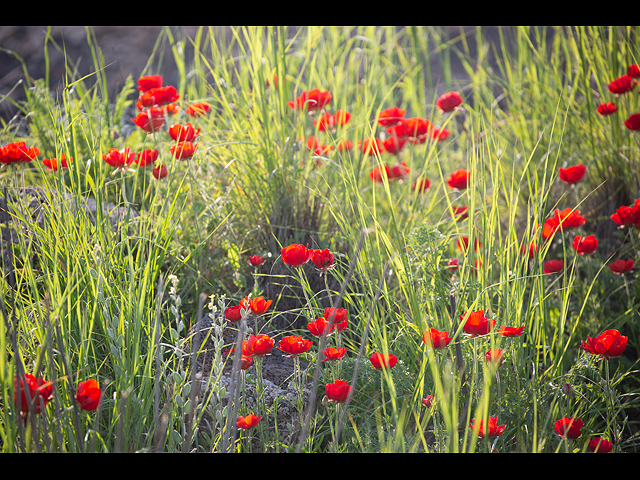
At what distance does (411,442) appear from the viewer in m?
1.12

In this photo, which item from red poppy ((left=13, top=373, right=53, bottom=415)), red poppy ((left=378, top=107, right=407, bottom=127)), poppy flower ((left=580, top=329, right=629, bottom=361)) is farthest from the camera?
red poppy ((left=378, top=107, right=407, bottom=127))

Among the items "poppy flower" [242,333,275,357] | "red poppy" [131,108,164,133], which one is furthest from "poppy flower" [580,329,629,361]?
"red poppy" [131,108,164,133]

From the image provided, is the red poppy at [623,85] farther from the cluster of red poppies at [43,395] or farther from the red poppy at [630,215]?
the cluster of red poppies at [43,395]

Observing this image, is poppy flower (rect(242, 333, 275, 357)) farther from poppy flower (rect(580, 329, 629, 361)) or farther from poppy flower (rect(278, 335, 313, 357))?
poppy flower (rect(580, 329, 629, 361))

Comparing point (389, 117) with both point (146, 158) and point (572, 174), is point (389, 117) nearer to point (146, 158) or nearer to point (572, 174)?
point (572, 174)

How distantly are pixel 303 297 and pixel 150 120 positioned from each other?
0.89 m

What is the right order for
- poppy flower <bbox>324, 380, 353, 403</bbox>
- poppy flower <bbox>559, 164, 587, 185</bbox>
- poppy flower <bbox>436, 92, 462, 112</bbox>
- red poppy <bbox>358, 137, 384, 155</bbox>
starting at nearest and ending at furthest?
1. poppy flower <bbox>324, 380, 353, 403</bbox>
2. red poppy <bbox>358, 137, 384, 155</bbox>
3. poppy flower <bbox>559, 164, 587, 185</bbox>
4. poppy flower <bbox>436, 92, 462, 112</bbox>

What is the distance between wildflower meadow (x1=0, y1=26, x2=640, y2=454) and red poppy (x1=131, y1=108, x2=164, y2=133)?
0.01 metres

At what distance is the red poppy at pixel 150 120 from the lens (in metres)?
1.61

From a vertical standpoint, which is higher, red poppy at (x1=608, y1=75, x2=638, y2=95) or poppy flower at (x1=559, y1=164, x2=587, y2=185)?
red poppy at (x1=608, y1=75, x2=638, y2=95)

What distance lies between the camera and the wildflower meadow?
3.42 ft

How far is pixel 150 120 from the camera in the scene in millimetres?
1585

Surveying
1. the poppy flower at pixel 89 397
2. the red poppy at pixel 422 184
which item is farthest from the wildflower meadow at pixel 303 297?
the red poppy at pixel 422 184
